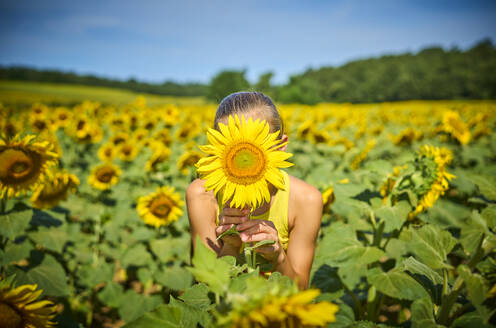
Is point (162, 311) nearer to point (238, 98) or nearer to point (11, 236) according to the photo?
point (238, 98)

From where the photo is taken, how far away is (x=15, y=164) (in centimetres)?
177

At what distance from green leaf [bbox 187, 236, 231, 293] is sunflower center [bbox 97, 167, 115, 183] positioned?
339 centimetres

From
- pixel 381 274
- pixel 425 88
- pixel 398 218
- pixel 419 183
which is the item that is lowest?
pixel 381 274

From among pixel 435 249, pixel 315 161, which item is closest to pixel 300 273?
pixel 435 249

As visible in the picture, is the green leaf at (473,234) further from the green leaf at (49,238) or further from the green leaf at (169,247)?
the green leaf at (49,238)

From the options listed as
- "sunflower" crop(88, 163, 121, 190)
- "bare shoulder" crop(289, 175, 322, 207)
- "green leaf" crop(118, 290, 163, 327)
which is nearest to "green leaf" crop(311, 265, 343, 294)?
"bare shoulder" crop(289, 175, 322, 207)

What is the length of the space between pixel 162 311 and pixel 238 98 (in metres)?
1.12

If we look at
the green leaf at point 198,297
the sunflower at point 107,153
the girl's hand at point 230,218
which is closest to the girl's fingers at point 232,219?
the girl's hand at point 230,218

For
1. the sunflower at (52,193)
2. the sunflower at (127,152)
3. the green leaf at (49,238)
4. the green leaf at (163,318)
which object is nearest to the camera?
the green leaf at (163,318)

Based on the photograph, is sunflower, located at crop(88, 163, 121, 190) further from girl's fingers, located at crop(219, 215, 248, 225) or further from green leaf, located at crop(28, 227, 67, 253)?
girl's fingers, located at crop(219, 215, 248, 225)

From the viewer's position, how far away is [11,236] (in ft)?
6.17

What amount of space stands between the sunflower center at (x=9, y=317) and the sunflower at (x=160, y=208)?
5.96ft

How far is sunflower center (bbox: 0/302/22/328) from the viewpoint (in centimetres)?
92

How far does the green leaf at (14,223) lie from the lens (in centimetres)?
190
